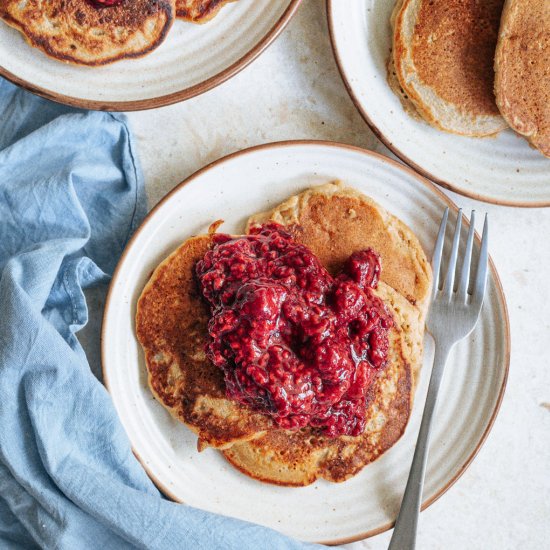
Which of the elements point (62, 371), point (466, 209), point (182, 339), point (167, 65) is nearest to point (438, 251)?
point (466, 209)

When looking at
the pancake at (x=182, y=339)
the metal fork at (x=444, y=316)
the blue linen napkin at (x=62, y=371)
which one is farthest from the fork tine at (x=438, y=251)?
the blue linen napkin at (x=62, y=371)

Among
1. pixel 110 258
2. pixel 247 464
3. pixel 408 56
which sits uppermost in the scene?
pixel 408 56

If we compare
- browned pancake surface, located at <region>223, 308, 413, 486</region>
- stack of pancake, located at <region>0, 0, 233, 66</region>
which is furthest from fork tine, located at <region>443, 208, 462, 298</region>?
stack of pancake, located at <region>0, 0, 233, 66</region>

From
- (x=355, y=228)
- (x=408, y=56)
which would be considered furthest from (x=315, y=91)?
(x=355, y=228)

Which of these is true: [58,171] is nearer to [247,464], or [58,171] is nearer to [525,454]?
[247,464]

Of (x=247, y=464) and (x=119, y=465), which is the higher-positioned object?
(x=119, y=465)

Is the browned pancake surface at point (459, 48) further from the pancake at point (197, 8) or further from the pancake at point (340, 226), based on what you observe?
the pancake at point (197, 8)

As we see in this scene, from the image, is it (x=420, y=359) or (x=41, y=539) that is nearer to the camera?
(x=41, y=539)
